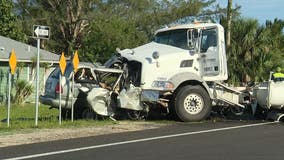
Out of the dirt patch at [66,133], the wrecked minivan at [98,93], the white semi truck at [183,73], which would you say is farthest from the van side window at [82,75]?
the dirt patch at [66,133]

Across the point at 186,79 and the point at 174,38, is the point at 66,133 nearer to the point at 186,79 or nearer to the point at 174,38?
the point at 186,79

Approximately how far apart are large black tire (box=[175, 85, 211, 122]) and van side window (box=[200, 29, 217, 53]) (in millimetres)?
1255

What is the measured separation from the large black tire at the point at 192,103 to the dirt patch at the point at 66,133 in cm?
88

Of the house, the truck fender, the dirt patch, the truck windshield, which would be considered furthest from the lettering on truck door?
the house

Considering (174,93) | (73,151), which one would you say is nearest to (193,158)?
(73,151)

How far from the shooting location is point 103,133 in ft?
43.1

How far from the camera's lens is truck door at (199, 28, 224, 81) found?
52.4 ft

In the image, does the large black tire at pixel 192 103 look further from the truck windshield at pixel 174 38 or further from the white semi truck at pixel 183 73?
the truck windshield at pixel 174 38

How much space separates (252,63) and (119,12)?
17.5 m

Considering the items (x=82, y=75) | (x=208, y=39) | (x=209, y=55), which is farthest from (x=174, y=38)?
(x=82, y=75)

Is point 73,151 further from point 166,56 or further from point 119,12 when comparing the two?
point 119,12

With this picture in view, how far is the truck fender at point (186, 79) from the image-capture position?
50.4 ft

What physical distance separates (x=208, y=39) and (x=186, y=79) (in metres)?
1.52

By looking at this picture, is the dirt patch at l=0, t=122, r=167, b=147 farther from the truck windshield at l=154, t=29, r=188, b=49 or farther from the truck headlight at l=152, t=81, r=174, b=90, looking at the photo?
the truck windshield at l=154, t=29, r=188, b=49
